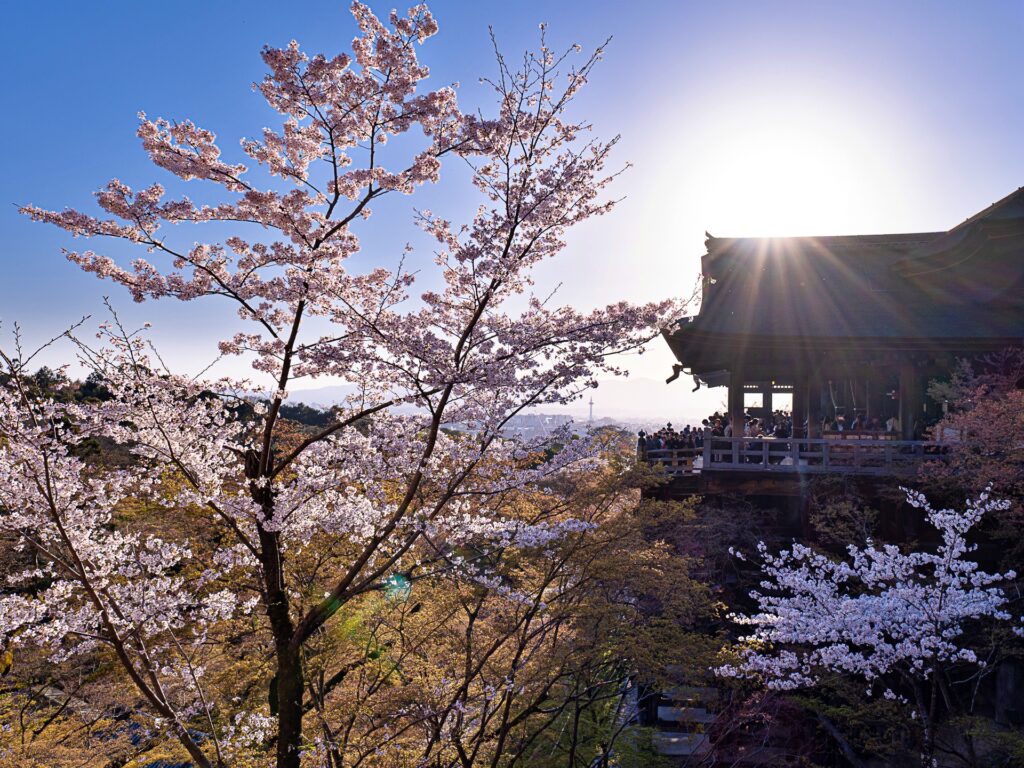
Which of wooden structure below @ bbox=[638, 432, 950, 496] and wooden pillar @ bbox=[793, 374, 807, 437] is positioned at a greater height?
wooden pillar @ bbox=[793, 374, 807, 437]

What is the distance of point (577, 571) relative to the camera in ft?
32.9

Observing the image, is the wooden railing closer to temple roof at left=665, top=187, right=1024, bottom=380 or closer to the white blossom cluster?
temple roof at left=665, top=187, right=1024, bottom=380

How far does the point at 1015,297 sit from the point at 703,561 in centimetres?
948

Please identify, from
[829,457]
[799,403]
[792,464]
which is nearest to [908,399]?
[799,403]

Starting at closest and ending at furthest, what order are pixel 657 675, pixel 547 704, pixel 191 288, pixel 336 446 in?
pixel 191 288
pixel 336 446
pixel 657 675
pixel 547 704

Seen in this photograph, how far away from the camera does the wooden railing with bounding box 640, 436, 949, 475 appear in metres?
13.6

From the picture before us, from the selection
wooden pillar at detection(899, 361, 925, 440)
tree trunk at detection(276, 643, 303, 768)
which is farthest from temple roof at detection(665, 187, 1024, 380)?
tree trunk at detection(276, 643, 303, 768)

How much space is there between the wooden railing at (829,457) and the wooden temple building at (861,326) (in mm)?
32

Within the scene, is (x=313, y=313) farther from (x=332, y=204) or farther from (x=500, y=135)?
(x=500, y=135)

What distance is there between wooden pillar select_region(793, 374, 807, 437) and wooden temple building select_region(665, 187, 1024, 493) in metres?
0.03

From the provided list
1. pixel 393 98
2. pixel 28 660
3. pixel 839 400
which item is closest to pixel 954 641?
pixel 839 400

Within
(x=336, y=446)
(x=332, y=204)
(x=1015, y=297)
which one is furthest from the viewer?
(x=1015, y=297)

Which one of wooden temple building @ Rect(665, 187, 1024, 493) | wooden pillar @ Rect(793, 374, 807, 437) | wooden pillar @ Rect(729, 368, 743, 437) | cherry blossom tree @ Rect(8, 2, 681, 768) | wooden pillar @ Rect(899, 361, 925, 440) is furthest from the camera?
wooden pillar @ Rect(729, 368, 743, 437)

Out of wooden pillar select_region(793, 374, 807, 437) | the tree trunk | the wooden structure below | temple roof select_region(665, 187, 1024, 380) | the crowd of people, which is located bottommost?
the tree trunk
